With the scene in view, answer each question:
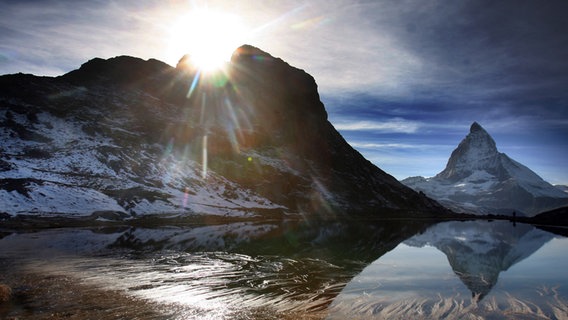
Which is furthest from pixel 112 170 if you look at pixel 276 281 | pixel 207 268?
pixel 276 281

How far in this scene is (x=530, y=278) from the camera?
130 ft

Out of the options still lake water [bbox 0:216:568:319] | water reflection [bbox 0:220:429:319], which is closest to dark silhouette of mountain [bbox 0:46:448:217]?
water reflection [bbox 0:220:429:319]

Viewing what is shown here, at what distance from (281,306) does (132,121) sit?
618 feet

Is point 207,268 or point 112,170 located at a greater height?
point 112,170

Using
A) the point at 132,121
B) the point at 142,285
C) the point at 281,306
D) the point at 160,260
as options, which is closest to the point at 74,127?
the point at 132,121

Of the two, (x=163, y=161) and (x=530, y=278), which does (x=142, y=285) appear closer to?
(x=530, y=278)

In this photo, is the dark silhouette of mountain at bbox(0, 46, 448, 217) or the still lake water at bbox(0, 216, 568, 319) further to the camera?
the dark silhouette of mountain at bbox(0, 46, 448, 217)

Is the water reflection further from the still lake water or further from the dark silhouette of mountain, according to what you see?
the dark silhouette of mountain

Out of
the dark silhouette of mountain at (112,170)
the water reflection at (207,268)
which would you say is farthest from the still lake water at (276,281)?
the dark silhouette of mountain at (112,170)

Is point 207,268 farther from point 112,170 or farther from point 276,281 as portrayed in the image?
point 112,170

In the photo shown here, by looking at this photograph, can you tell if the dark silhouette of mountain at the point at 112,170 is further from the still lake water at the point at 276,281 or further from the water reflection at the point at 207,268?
the still lake water at the point at 276,281

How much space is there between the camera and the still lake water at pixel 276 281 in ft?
80.8

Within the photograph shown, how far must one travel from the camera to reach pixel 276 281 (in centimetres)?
3403

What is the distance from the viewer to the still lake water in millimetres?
24625
